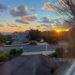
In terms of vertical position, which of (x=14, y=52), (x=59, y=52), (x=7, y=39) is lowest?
(x=14, y=52)

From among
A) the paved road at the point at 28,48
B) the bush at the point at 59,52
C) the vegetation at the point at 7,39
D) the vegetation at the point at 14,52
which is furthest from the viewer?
the paved road at the point at 28,48

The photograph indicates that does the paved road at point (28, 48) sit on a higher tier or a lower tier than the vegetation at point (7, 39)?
lower

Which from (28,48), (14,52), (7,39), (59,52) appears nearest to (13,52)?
(14,52)

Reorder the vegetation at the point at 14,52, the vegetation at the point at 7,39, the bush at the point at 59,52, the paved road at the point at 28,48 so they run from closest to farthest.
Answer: the bush at the point at 59,52, the vegetation at the point at 14,52, the vegetation at the point at 7,39, the paved road at the point at 28,48

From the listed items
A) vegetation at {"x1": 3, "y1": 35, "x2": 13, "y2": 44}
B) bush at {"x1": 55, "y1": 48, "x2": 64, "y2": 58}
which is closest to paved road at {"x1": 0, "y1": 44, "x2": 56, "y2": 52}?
vegetation at {"x1": 3, "y1": 35, "x2": 13, "y2": 44}

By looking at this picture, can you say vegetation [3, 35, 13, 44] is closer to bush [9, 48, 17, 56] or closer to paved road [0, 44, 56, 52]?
paved road [0, 44, 56, 52]

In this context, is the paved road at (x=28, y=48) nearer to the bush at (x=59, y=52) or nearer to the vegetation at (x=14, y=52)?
the vegetation at (x=14, y=52)

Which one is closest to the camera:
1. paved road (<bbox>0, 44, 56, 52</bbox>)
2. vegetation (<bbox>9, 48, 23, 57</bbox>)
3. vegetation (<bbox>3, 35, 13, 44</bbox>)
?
vegetation (<bbox>9, 48, 23, 57</bbox>)

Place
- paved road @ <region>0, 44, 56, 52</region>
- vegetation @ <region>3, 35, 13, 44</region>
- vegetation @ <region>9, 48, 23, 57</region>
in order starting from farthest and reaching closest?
paved road @ <region>0, 44, 56, 52</region>
vegetation @ <region>3, 35, 13, 44</region>
vegetation @ <region>9, 48, 23, 57</region>

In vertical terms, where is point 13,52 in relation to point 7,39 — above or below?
below

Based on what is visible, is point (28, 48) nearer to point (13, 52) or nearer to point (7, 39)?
point (7, 39)

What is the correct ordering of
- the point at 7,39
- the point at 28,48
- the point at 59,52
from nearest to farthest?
the point at 59,52 < the point at 7,39 < the point at 28,48

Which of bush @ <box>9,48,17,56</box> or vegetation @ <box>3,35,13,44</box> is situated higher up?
vegetation @ <box>3,35,13,44</box>

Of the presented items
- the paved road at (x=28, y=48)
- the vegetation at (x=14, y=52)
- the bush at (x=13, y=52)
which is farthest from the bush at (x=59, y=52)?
the bush at (x=13, y=52)
